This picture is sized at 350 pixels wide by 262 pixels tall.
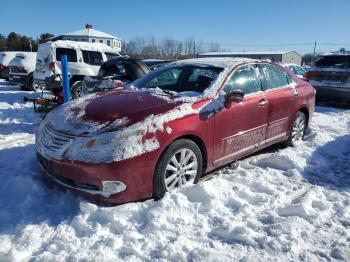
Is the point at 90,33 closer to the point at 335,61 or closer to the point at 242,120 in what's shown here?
the point at 335,61

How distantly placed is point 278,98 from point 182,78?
1.50 m

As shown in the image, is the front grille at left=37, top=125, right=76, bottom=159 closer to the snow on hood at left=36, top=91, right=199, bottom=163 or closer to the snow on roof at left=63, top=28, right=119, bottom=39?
the snow on hood at left=36, top=91, right=199, bottom=163

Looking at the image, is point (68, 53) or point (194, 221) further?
point (68, 53)

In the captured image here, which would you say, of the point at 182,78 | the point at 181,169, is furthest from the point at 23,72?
the point at 181,169

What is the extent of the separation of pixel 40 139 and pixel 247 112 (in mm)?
2577

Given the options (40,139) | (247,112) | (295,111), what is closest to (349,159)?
(295,111)

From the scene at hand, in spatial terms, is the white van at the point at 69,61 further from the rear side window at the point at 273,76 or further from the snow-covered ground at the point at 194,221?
the rear side window at the point at 273,76

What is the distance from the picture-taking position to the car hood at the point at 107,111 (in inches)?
136

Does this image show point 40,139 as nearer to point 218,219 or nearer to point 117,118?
point 117,118

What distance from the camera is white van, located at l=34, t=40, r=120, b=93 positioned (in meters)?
11.6

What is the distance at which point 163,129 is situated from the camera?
348 centimetres

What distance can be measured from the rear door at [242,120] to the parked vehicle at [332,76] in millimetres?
5729

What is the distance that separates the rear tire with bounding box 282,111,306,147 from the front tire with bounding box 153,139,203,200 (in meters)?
2.39

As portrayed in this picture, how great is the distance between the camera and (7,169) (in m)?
4.46
